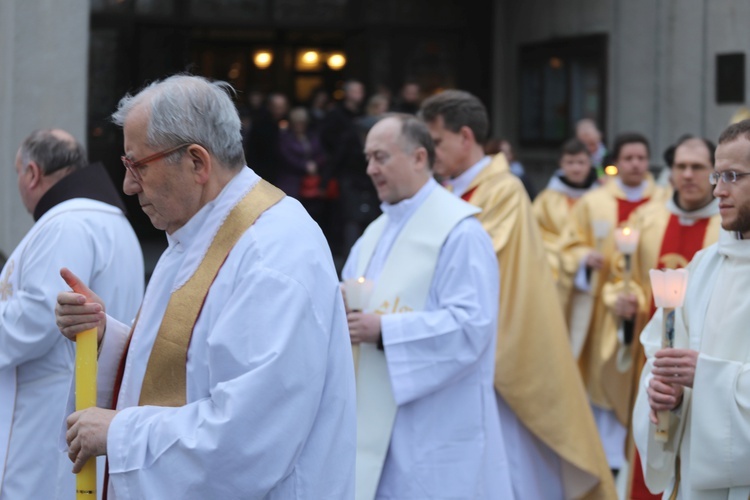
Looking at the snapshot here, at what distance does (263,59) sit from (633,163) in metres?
8.50

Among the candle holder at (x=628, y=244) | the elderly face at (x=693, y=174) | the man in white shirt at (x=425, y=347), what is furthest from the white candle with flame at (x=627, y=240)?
the man in white shirt at (x=425, y=347)

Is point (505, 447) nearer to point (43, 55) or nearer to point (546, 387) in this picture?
point (546, 387)

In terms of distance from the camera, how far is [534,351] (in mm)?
5539

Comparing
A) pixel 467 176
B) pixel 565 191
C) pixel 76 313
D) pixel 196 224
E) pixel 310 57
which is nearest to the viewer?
pixel 196 224

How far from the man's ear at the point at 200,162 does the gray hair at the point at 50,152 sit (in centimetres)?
215

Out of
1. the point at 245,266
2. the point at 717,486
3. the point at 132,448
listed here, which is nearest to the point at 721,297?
the point at 717,486

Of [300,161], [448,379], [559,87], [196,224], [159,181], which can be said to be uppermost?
[559,87]

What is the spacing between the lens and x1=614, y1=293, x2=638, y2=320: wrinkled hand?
6.90 m

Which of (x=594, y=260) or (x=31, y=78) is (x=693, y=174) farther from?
(x=31, y=78)

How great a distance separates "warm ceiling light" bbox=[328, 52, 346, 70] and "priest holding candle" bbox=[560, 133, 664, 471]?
7.64m

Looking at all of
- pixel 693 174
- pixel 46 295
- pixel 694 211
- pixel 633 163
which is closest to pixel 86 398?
pixel 46 295

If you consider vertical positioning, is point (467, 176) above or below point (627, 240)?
above

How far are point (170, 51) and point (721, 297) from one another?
11.4m

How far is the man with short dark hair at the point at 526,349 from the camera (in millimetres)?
5473
